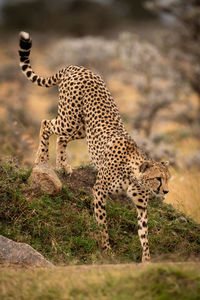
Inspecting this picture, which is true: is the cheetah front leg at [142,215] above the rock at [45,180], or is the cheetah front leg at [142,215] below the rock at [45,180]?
below

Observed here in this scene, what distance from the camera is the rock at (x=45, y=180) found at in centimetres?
543

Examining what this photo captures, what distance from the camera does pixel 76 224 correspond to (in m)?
5.34

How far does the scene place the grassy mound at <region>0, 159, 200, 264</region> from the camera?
4992mm

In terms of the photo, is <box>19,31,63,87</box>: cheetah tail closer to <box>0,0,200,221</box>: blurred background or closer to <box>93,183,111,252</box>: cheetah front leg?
<box>0,0,200,221</box>: blurred background

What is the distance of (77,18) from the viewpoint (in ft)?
116

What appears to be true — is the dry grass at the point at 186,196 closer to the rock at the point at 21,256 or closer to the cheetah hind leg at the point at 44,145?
the cheetah hind leg at the point at 44,145

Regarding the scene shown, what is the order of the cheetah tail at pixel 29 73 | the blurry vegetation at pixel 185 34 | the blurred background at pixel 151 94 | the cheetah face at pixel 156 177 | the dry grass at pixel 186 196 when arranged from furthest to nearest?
1. the blurry vegetation at pixel 185 34
2. the blurred background at pixel 151 94
3. the dry grass at pixel 186 196
4. the cheetah tail at pixel 29 73
5. the cheetah face at pixel 156 177

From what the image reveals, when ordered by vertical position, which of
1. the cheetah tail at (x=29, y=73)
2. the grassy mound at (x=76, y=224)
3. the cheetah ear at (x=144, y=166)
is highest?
Result: the cheetah tail at (x=29, y=73)

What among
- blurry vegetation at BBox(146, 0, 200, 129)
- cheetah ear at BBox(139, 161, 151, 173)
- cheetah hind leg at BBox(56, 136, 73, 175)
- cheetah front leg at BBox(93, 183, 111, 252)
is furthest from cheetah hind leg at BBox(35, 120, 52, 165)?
blurry vegetation at BBox(146, 0, 200, 129)

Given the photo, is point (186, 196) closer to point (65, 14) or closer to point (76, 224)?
point (76, 224)

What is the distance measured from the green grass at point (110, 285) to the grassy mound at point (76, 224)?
1303 millimetres

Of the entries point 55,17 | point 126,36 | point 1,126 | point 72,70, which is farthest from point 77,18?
point 72,70

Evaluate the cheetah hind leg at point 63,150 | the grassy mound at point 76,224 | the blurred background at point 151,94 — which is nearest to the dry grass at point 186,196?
the blurred background at point 151,94

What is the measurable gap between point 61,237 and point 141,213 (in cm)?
90
